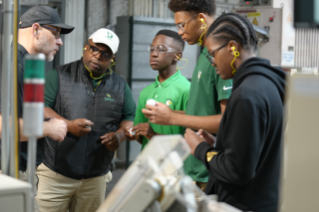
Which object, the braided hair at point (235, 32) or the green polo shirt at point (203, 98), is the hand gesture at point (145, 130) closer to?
the green polo shirt at point (203, 98)

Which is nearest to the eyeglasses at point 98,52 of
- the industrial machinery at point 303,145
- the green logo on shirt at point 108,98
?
the green logo on shirt at point 108,98

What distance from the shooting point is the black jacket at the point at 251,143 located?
121 cm

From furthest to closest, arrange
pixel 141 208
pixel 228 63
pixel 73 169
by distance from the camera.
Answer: pixel 73 169, pixel 228 63, pixel 141 208

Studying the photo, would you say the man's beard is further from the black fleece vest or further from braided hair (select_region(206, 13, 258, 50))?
braided hair (select_region(206, 13, 258, 50))

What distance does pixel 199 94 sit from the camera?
182cm

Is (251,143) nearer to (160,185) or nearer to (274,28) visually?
(160,185)

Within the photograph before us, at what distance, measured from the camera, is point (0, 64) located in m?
1.07

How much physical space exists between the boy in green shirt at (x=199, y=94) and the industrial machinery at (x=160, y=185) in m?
0.82

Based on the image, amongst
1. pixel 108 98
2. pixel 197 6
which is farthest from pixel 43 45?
pixel 197 6

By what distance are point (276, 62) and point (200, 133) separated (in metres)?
2.28

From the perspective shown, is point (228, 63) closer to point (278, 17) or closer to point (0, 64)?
point (0, 64)

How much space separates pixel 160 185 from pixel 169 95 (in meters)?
1.50

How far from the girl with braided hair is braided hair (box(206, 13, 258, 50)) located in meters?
0.12

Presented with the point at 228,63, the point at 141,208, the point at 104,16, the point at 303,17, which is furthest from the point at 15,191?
the point at 104,16
